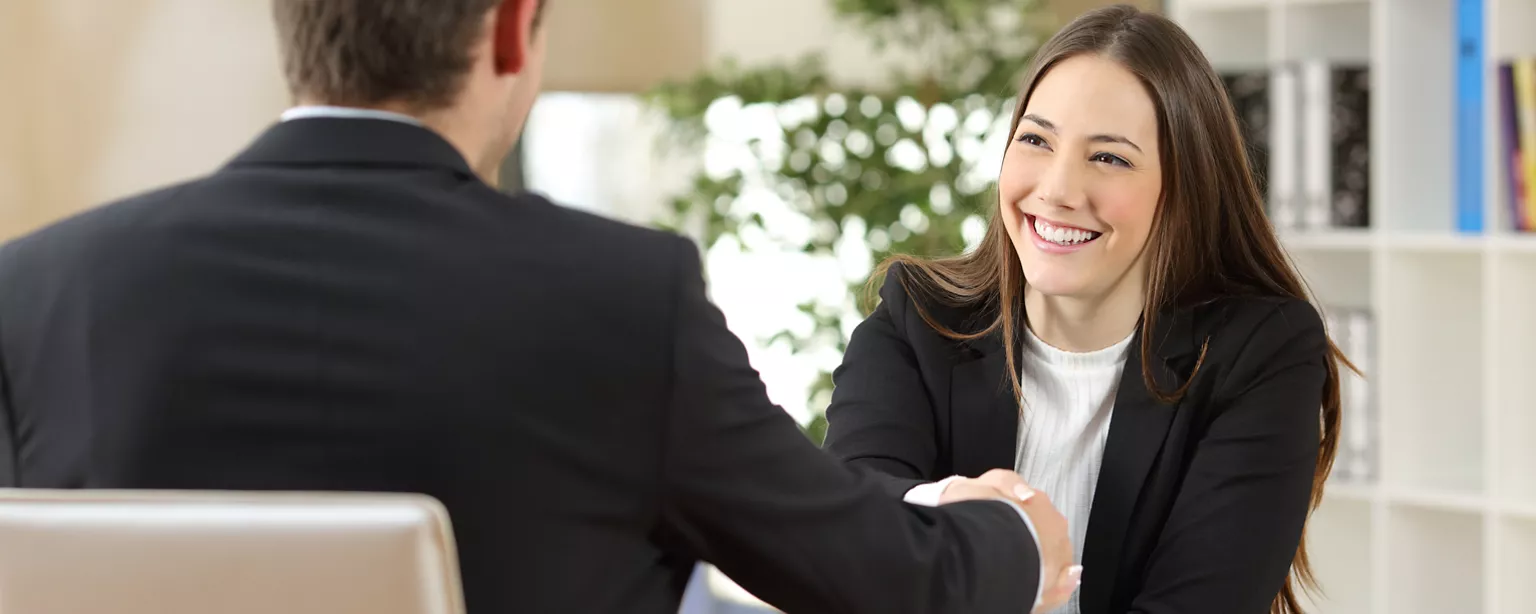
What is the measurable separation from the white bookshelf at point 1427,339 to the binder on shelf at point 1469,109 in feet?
0.15

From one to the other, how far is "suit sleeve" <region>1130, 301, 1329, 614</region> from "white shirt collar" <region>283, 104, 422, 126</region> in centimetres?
100

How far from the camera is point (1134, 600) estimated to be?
1.73m

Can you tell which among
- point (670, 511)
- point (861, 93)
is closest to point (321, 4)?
point (670, 511)

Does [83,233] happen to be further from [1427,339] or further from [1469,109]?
[1427,339]

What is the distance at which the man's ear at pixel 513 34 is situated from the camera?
1148 millimetres

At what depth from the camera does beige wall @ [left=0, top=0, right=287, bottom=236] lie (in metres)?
2.95

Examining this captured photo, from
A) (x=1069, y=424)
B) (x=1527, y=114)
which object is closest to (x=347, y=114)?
(x=1069, y=424)

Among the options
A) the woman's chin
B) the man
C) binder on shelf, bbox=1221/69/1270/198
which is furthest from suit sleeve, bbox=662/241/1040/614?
binder on shelf, bbox=1221/69/1270/198

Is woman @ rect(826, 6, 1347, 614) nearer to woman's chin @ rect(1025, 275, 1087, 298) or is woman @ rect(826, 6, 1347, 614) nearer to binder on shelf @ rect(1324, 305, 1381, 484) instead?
woman's chin @ rect(1025, 275, 1087, 298)

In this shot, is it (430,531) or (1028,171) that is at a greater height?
(1028,171)

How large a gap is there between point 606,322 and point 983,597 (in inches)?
17.9

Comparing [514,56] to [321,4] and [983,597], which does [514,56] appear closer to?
[321,4]

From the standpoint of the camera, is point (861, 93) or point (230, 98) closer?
point (230, 98)

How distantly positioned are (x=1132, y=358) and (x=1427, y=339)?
1.87 meters
